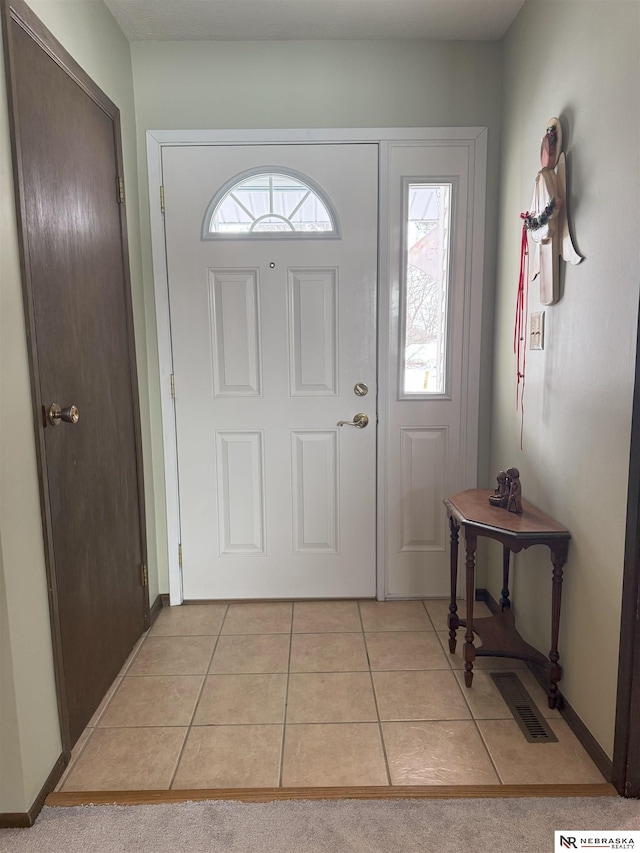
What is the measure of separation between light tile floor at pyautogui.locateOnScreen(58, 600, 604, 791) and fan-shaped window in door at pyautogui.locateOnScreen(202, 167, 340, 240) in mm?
1768

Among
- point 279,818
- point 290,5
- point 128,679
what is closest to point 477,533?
point 279,818

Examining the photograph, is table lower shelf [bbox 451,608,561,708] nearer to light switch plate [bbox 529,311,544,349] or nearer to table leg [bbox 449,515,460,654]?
table leg [bbox 449,515,460,654]

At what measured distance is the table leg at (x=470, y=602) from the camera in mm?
1934

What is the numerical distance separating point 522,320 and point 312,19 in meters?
1.48

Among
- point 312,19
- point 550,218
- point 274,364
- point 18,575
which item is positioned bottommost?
point 18,575

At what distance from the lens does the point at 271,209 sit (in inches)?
97.6

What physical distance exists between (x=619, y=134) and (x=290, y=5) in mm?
1399

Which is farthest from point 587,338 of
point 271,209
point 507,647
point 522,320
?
point 271,209

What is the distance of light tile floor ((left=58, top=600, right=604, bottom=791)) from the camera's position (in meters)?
1.64

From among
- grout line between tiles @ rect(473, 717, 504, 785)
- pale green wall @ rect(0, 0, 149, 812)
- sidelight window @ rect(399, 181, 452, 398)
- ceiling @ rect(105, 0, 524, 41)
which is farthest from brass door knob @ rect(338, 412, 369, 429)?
ceiling @ rect(105, 0, 524, 41)

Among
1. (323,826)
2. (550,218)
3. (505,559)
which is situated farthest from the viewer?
(505,559)

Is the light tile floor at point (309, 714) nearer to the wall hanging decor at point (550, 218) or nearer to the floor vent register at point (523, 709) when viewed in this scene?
the floor vent register at point (523, 709)

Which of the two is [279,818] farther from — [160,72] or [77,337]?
[160,72]

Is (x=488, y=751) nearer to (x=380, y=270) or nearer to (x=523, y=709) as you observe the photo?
(x=523, y=709)
